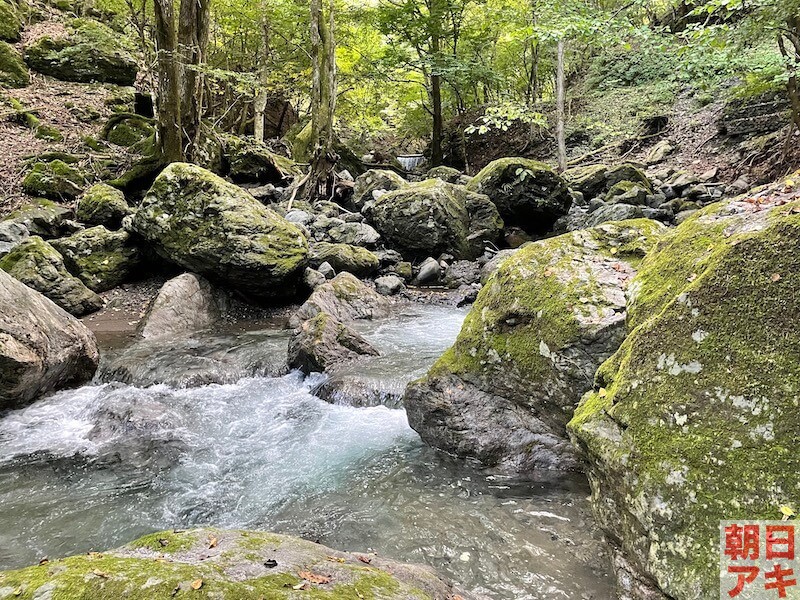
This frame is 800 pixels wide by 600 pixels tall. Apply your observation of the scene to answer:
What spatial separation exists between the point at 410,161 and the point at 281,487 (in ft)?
74.2

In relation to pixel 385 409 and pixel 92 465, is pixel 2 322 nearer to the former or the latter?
pixel 92 465

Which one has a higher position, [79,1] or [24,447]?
[79,1]

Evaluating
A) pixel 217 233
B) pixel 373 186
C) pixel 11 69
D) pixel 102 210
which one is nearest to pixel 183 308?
pixel 217 233

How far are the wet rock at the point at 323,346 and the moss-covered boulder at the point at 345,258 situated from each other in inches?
154

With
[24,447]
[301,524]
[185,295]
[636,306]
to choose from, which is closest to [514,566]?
[301,524]

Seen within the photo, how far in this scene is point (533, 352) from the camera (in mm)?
4305

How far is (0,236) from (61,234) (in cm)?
127

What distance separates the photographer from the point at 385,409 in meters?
6.17

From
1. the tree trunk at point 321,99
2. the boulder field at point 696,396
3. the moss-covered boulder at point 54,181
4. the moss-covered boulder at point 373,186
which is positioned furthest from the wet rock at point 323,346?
the tree trunk at point 321,99

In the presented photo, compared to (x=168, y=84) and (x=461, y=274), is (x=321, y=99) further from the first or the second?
(x=461, y=274)

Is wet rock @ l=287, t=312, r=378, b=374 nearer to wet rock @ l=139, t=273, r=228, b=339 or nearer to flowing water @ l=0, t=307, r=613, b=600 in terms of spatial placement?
flowing water @ l=0, t=307, r=613, b=600

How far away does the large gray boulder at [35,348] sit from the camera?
231 inches

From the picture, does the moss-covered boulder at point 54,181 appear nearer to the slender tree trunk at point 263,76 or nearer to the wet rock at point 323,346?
the slender tree trunk at point 263,76

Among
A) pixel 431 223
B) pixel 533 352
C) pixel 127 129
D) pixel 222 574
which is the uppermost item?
pixel 127 129
